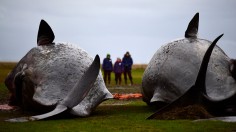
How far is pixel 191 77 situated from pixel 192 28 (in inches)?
72.3

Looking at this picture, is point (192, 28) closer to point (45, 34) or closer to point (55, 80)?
point (45, 34)

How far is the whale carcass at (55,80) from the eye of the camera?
884 centimetres

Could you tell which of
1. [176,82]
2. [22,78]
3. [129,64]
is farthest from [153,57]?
[129,64]

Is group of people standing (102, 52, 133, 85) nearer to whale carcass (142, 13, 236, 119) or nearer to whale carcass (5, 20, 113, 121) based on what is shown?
whale carcass (142, 13, 236, 119)

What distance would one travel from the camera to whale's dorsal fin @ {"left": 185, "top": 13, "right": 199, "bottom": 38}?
37.4 ft

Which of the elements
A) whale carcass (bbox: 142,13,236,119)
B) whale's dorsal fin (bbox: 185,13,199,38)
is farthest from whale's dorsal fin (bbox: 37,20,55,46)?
whale's dorsal fin (bbox: 185,13,199,38)

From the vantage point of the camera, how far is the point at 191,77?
10.2m

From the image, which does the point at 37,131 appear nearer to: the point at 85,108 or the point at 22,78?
the point at 85,108

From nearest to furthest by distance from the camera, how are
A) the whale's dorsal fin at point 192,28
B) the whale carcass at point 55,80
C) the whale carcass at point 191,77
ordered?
the whale carcass at point 55,80, the whale carcass at point 191,77, the whale's dorsal fin at point 192,28

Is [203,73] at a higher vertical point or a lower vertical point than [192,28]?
lower

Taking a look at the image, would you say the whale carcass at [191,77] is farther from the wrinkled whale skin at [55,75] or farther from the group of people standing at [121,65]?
the group of people standing at [121,65]

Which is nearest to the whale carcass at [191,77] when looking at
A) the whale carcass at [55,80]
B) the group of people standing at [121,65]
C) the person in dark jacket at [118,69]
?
the whale carcass at [55,80]

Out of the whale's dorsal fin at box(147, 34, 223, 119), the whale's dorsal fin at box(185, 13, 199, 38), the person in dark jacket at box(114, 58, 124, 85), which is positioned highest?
the whale's dorsal fin at box(185, 13, 199, 38)

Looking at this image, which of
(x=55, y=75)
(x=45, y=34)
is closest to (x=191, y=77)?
(x=55, y=75)
